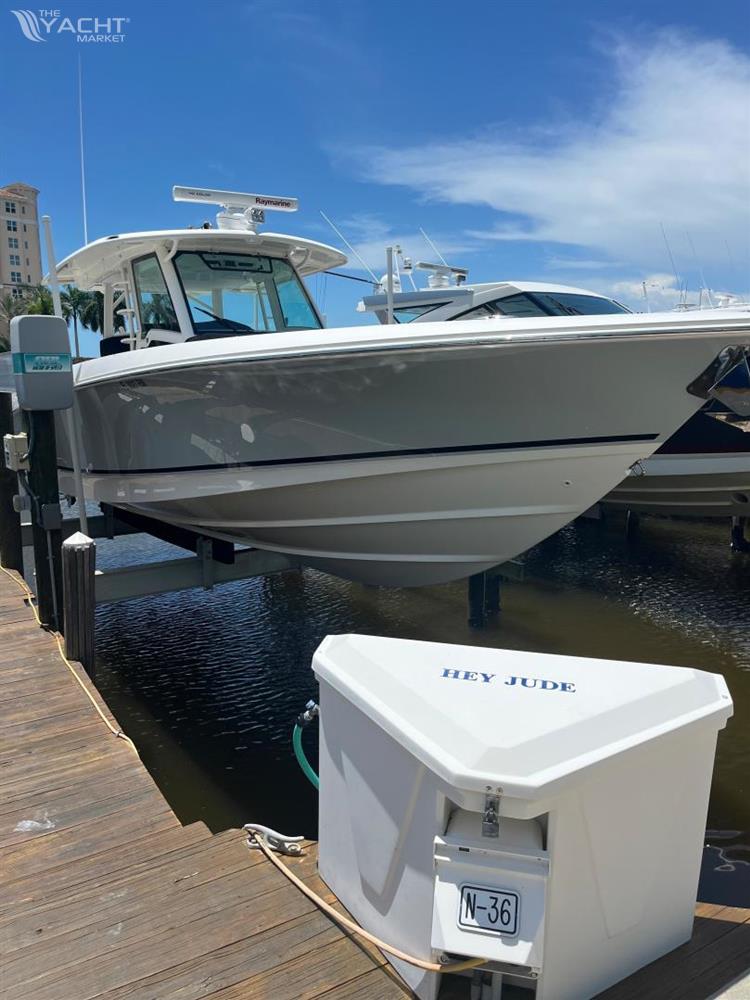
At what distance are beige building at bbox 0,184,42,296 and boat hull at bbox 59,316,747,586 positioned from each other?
62994mm

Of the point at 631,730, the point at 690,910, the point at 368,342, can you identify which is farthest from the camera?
the point at 368,342

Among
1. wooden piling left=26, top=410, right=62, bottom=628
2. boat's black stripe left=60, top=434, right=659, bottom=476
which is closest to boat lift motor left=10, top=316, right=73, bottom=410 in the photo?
wooden piling left=26, top=410, right=62, bottom=628

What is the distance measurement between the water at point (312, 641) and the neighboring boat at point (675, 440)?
87 cm

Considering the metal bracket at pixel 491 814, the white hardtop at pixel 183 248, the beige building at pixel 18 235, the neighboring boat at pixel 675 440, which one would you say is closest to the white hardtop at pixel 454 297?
the neighboring boat at pixel 675 440

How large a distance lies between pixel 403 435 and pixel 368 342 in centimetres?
62

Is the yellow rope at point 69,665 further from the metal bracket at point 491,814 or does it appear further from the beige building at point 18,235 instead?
the beige building at point 18,235

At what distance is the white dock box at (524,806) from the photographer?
5.29ft

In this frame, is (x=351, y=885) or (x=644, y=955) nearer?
(x=644, y=955)

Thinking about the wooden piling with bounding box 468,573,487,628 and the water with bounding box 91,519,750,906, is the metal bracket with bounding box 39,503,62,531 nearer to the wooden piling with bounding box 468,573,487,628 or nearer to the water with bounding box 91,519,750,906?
the water with bounding box 91,519,750,906

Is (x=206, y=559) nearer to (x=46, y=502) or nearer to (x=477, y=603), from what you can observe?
(x=46, y=502)

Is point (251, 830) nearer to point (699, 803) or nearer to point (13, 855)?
point (13, 855)

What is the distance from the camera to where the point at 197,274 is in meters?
5.52

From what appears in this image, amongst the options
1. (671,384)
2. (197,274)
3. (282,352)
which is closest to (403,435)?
(282,352)

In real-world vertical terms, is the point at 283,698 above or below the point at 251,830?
below
